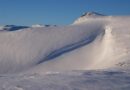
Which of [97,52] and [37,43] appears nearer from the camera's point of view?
[97,52]

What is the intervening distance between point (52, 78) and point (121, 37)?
27.2 meters

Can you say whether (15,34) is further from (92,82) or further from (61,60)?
(92,82)

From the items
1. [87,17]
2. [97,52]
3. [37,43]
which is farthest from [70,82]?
[87,17]

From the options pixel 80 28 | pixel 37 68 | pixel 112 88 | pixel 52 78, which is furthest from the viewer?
pixel 80 28

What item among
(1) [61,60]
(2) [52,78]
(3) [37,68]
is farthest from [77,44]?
(2) [52,78]

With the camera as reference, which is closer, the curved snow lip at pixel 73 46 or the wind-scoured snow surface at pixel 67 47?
the wind-scoured snow surface at pixel 67 47

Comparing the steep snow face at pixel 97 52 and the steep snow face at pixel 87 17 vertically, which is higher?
the steep snow face at pixel 87 17

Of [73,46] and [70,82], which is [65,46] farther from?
[70,82]

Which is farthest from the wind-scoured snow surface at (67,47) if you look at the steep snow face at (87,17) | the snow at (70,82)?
the snow at (70,82)

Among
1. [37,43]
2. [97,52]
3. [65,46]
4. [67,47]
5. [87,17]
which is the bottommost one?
[97,52]

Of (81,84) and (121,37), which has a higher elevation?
(121,37)

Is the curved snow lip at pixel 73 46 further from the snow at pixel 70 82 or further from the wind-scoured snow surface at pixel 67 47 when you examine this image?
the snow at pixel 70 82

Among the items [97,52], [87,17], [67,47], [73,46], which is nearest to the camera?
[97,52]

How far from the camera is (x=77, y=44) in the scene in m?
41.2
